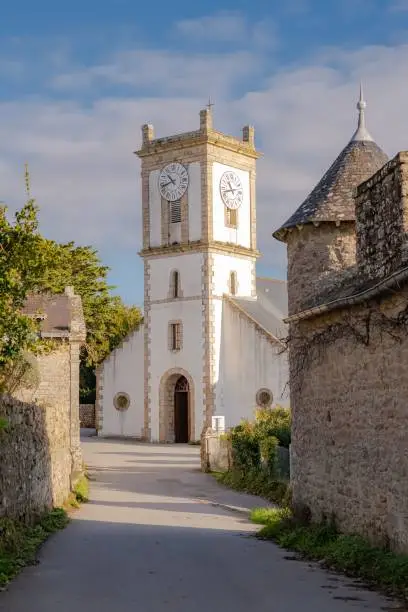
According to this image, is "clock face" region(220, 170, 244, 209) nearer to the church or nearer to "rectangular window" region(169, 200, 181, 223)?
the church

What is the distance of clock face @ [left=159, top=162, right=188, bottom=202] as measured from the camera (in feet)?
172

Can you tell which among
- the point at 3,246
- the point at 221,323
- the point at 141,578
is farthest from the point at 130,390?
the point at 141,578

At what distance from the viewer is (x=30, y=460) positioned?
16.2 m

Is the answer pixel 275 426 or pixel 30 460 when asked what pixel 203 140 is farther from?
pixel 30 460

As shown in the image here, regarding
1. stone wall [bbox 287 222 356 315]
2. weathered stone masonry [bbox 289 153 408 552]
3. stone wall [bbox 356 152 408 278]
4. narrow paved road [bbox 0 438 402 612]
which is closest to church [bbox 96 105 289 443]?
narrow paved road [bbox 0 438 402 612]

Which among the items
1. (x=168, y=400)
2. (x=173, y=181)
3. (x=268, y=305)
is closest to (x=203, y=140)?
(x=173, y=181)

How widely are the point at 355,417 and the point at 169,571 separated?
3365mm

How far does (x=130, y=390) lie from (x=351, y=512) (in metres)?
39.2

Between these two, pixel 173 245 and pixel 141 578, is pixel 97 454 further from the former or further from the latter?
pixel 141 578

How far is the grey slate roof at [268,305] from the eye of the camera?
1956 inches

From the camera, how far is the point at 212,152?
5188 cm

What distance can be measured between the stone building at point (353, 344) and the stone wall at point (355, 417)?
16 millimetres

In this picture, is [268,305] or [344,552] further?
[268,305]

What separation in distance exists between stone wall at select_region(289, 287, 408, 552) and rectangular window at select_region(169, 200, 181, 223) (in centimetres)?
3596
